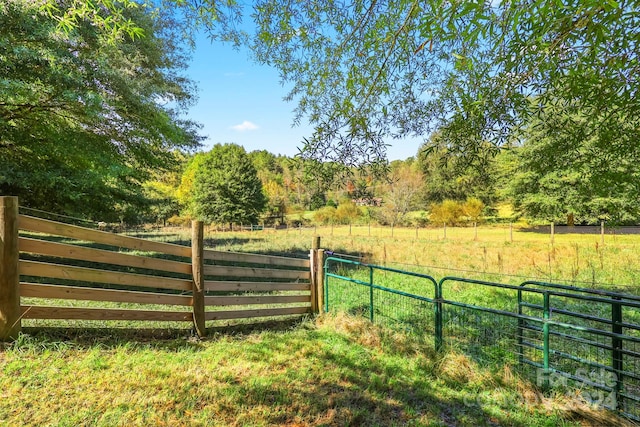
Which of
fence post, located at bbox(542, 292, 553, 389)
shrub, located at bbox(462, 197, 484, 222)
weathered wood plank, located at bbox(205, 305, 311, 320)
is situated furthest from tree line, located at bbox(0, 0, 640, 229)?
shrub, located at bbox(462, 197, 484, 222)

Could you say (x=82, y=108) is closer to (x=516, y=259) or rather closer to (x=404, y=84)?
(x=404, y=84)

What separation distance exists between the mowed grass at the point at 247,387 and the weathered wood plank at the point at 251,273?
844mm

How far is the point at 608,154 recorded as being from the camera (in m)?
3.35

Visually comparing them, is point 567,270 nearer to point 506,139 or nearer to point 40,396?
point 506,139

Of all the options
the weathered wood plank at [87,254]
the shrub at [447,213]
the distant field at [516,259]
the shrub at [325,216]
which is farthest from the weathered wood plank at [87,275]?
the shrub at [447,213]

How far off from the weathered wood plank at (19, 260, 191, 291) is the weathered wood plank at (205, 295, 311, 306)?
36 centimetres

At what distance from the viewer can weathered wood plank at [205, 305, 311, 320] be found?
3.87 meters

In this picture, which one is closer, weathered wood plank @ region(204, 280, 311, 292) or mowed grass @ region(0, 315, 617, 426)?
mowed grass @ region(0, 315, 617, 426)

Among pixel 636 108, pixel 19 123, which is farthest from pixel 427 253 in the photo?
pixel 19 123

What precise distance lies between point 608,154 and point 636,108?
112 cm

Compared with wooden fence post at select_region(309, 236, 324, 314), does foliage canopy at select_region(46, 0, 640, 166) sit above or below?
above

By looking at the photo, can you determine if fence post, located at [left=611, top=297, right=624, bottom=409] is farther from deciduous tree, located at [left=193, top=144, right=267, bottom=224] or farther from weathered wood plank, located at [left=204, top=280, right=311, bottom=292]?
deciduous tree, located at [left=193, top=144, right=267, bottom=224]

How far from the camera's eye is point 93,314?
2.97 metres

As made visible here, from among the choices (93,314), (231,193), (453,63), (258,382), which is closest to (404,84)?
(453,63)
